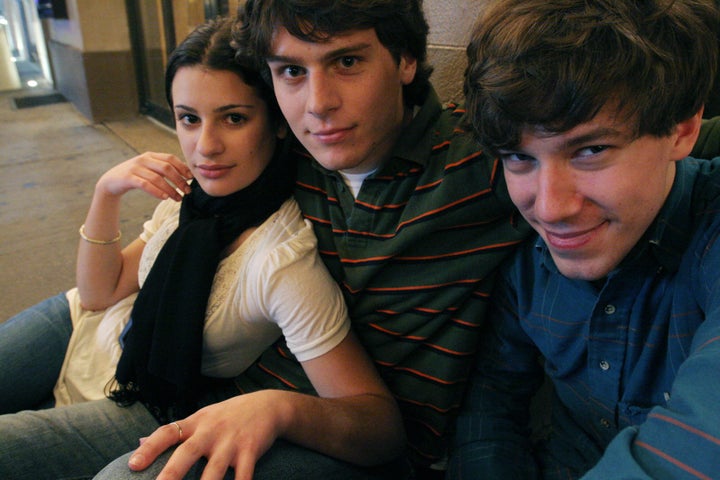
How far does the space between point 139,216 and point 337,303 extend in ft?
8.38

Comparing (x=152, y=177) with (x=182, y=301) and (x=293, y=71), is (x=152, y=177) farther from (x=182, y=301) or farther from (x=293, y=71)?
(x=293, y=71)

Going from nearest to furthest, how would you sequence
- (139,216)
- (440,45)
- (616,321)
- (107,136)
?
1. (616,321)
2. (440,45)
3. (139,216)
4. (107,136)

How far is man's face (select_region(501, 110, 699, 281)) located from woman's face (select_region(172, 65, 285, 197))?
615mm

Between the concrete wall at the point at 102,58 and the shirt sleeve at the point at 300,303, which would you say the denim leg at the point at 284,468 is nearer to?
the shirt sleeve at the point at 300,303

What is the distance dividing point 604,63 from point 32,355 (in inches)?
57.4

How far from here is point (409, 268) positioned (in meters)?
1.20

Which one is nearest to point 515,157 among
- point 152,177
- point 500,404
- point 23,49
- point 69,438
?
point 500,404

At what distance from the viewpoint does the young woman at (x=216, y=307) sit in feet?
3.75

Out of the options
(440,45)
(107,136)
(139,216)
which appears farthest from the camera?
(107,136)

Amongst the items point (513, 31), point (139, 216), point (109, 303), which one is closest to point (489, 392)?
point (513, 31)

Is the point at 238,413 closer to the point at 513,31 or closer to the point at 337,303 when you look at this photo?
the point at 337,303

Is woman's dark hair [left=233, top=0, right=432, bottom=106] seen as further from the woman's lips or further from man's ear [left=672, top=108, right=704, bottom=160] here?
man's ear [left=672, top=108, right=704, bottom=160]

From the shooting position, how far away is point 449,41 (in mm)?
1715

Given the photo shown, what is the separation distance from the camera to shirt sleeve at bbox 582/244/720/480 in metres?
0.54
